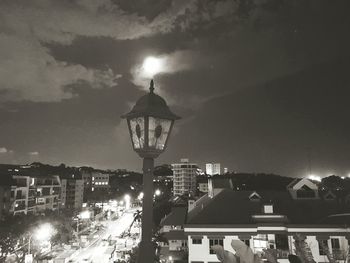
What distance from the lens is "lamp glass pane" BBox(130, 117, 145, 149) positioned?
497 centimetres

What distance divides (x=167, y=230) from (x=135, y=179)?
144m

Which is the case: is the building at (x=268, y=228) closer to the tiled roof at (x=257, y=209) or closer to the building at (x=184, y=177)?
the tiled roof at (x=257, y=209)

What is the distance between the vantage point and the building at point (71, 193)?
77.8 meters

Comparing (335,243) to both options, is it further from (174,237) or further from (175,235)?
(175,235)

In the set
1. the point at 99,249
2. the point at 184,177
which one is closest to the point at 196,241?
the point at 99,249

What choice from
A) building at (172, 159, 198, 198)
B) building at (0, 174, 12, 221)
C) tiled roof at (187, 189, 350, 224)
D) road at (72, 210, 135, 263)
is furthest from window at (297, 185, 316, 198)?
building at (172, 159, 198, 198)

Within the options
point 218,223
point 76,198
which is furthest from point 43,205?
point 218,223

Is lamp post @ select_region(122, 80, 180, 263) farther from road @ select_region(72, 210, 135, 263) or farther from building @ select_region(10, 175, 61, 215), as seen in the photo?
building @ select_region(10, 175, 61, 215)

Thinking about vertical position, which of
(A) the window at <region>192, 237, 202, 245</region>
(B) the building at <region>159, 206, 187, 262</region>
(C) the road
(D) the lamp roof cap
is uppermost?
(D) the lamp roof cap

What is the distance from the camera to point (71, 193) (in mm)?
82375

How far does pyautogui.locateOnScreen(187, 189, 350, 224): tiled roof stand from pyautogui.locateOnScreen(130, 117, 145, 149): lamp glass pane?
20.9 m

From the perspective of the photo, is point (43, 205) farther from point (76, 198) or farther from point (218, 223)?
point (218, 223)

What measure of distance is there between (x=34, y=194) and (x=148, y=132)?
6196cm

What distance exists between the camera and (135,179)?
586 feet
